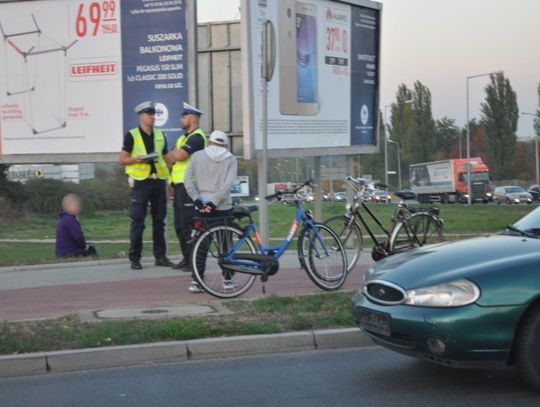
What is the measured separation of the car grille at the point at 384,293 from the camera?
536 centimetres

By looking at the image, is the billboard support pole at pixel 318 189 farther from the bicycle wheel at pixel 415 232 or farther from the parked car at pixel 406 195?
the bicycle wheel at pixel 415 232

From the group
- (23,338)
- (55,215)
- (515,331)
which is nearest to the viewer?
(515,331)

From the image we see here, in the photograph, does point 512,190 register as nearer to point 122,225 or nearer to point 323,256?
point 122,225

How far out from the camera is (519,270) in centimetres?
518

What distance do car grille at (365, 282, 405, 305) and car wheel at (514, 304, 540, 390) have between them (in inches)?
30.8

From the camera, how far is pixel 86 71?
11875 millimetres

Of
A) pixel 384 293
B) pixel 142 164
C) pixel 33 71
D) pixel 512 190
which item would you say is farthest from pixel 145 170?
pixel 512 190

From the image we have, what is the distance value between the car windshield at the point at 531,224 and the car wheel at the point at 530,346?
3.32 feet

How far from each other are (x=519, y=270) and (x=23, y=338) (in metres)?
3.93

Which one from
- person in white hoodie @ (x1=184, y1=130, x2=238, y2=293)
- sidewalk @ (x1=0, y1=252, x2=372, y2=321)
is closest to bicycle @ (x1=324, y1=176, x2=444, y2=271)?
sidewalk @ (x1=0, y1=252, x2=372, y2=321)

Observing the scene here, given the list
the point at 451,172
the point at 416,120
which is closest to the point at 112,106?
the point at 451,172

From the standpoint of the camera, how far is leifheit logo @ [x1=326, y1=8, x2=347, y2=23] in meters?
12.5

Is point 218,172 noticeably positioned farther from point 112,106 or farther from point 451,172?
point 451,172

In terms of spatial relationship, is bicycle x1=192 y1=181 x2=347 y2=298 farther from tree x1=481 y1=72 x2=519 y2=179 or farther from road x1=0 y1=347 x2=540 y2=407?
tree x1=481 y1=72 x2=519 y2=179
